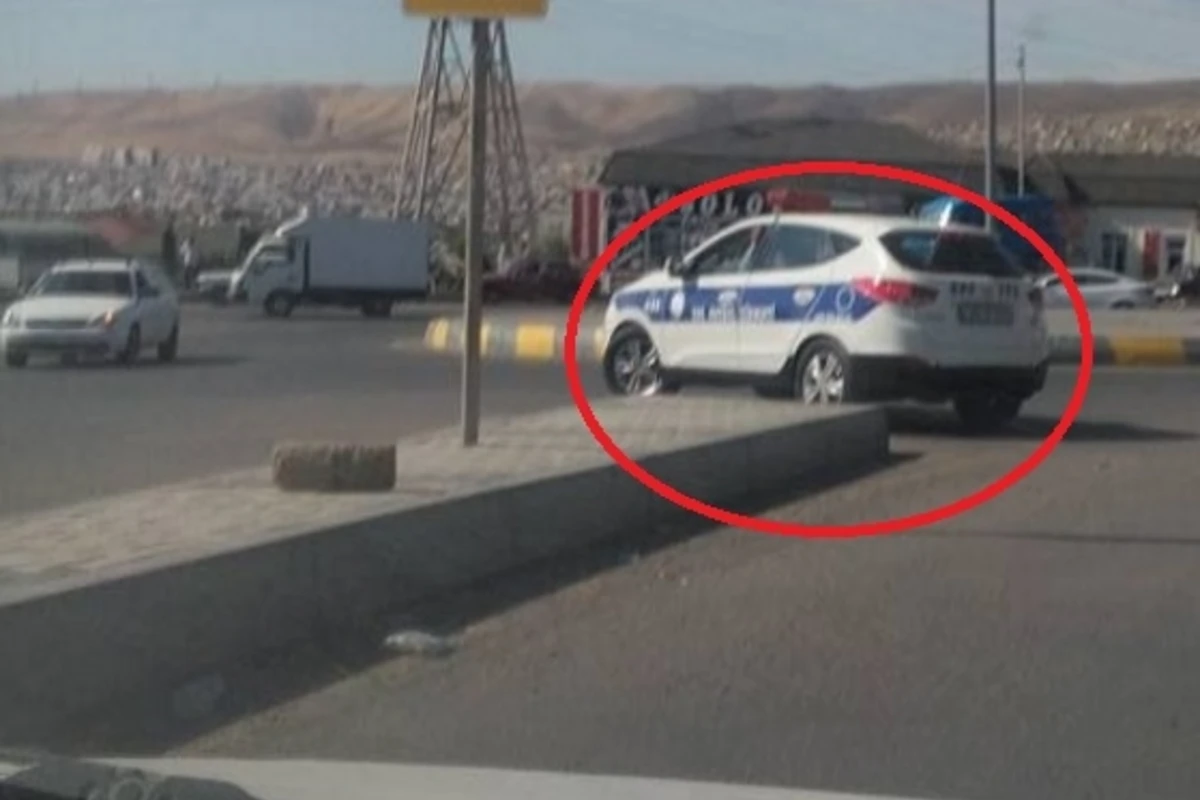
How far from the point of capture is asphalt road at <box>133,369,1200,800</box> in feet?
28.5

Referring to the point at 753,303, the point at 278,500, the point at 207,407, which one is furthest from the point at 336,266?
the point at 278,500

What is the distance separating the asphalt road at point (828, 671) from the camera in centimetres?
870

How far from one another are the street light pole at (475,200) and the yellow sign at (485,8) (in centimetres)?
26

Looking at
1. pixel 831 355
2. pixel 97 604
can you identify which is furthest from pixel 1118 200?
pixel 97 604

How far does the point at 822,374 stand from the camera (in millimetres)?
21281

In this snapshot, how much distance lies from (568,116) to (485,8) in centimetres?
6702

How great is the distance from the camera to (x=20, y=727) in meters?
8.55

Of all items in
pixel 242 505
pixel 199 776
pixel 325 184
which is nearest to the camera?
pixel 199 776

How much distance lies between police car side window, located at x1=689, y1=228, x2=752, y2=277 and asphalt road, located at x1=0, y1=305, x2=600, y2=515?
2.32 metres

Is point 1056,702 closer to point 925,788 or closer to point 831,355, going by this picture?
point 925,788

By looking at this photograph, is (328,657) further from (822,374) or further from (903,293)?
(822,374)

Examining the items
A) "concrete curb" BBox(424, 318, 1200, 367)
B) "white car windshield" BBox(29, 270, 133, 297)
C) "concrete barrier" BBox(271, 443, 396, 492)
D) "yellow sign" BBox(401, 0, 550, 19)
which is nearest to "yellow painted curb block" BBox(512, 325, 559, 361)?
"concrete curb" BBox(424, 318, 1200, 367)

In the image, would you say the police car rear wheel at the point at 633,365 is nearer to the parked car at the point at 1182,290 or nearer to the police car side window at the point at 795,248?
the police car side window at the point at 795,248

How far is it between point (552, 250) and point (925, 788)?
6328 centimetres
